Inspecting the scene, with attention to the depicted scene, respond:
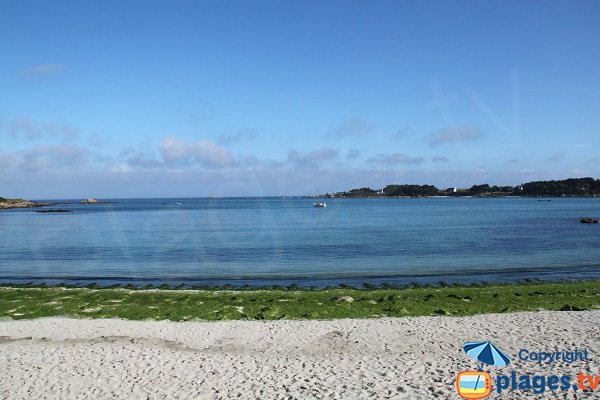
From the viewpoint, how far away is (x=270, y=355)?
1188 centimetres

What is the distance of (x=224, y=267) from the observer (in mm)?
29625

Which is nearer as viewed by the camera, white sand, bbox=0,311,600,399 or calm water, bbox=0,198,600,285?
white sand, bbox=0,311,600,399

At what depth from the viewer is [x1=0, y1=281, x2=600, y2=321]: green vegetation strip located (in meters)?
16.3

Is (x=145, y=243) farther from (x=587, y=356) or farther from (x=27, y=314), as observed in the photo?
(x=587, y=356)

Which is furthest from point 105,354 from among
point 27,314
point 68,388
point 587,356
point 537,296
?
point 537,296

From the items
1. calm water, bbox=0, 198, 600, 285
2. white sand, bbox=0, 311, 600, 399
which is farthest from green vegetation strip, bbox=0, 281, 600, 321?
calm water, bbox=0, 198, 600, 285

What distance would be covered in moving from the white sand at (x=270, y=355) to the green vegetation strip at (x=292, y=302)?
1207mm

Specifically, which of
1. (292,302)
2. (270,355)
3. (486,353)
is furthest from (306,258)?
(486,353)

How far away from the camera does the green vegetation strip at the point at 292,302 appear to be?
16266 millimetres

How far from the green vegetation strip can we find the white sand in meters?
1.21

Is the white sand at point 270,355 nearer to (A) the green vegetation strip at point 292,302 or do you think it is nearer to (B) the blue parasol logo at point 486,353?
(B) the blue parasol logo at point 486,353

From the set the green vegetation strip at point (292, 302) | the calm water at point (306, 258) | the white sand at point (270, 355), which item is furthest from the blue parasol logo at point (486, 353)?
the calm water at point (306, 258)

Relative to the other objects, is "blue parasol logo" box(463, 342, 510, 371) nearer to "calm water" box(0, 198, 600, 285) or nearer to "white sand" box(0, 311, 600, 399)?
"white sand" box(0, 311, 600, 399)

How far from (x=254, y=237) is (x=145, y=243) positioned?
35.9 feet
